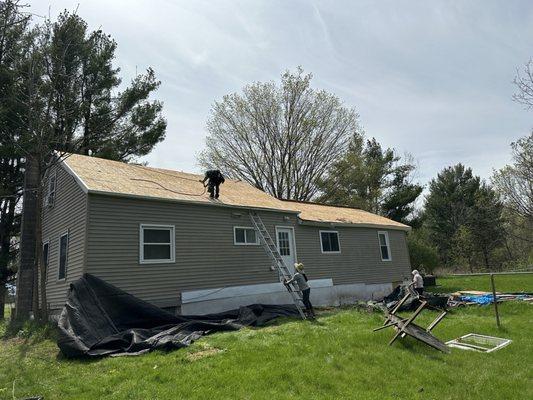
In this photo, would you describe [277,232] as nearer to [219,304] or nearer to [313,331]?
[219,304]

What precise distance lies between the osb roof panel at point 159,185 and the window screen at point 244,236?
0.88m

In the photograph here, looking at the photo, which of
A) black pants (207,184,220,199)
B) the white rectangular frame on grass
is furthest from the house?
the white rectangular frame on grass

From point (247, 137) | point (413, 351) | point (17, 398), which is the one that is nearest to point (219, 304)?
point (413, 351)

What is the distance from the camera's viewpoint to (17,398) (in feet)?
20.3

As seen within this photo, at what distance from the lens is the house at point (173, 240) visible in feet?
38.4

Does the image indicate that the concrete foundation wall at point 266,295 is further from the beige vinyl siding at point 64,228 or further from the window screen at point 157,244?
the beige vinyl siding at point 64,228

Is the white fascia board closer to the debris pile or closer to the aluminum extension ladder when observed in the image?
the aluminum extension ladder

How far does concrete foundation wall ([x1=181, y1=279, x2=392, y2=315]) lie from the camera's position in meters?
13.0

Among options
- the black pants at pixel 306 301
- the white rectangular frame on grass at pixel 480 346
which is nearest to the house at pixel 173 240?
the black pants at pixel 306 301

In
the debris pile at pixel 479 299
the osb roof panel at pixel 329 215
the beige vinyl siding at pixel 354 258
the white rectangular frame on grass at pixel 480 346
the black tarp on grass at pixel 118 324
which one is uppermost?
the osb roof panel at pixel 329 215

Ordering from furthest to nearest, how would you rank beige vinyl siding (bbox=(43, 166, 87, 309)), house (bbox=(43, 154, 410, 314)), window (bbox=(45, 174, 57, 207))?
window (bbox=(45, 174, 57, 207))
beige vinyl siding (bbox=(43, 166, 87, 309))
house (bbox=(43, 154, 410, 314))

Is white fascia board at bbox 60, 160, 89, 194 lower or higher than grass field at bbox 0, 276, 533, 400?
higher

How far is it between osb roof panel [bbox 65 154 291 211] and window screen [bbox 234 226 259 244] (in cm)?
89

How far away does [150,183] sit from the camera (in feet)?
45.6
